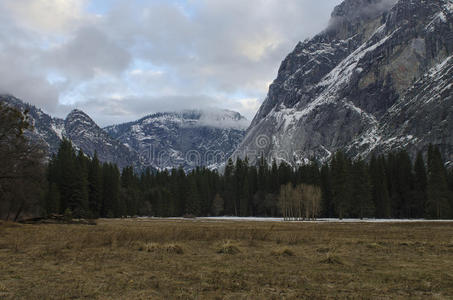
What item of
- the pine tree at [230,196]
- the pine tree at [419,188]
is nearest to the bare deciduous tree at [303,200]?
the pine tree at [419,188]

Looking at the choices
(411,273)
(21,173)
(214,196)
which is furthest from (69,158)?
(411,273)

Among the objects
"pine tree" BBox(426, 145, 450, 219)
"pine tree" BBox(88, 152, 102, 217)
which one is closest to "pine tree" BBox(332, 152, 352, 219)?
"pine tree" BBox(426, 145, 450, 219)

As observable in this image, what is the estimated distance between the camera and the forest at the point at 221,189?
40.9m

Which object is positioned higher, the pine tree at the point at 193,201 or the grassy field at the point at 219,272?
the pine tree at the point at 193,201

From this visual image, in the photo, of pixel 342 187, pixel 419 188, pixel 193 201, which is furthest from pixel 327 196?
pixel 193 201

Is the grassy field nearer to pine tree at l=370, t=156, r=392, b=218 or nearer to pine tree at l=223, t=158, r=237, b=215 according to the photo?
pine tree at l=370, t=156, r=392, b=218

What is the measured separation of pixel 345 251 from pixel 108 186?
82.0 metres

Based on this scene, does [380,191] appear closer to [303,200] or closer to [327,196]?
[327,196]

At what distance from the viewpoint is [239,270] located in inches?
586

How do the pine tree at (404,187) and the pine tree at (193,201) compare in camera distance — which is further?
the pine tree at (193,201)

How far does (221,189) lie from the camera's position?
13775 cm

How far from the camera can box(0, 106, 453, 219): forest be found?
134 feet

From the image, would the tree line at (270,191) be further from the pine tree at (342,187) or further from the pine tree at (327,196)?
the pine tree at (327,196)

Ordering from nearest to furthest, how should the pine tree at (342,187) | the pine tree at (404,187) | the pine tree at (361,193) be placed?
1. the pine tree at (361,193)
2. the pine tree at (342,187)
3. the pine tree at (404,187)
